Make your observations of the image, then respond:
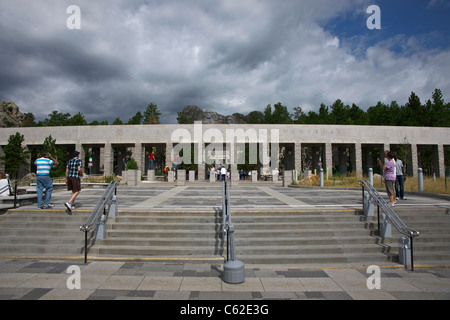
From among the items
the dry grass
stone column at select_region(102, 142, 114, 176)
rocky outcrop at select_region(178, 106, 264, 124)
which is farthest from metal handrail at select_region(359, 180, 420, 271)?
rocky outcrop at select_region(178, 106, 264, 124)

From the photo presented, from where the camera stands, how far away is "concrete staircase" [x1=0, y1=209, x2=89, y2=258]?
6439mm

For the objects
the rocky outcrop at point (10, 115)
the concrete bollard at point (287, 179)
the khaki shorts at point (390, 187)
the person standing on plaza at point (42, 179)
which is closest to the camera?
the person standing on plaza at point (42, 179)

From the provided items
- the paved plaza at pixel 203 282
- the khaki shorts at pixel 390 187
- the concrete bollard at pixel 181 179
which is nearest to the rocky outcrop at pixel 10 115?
the concrete bollard at pixel 181 179

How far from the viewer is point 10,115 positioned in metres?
80.0

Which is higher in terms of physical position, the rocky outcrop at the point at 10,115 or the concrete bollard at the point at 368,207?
the rocky outcrop at the point at 10,115

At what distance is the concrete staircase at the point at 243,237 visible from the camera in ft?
20.4

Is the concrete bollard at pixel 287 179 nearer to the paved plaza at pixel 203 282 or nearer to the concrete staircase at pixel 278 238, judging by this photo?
the concrete staircase at pixel 278 238

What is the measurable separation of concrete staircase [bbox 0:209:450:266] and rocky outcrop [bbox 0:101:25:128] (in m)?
89.2

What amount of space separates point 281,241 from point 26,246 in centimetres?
672

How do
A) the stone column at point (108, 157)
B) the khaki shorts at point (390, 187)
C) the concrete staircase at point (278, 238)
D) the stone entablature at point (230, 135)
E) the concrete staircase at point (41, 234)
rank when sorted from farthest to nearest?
1. the stone entablature at point (230, 135)
2. the stone column at point (108, 157)
3. the khaki shorts at point (390, 187)
4. the concrete staircase at point (41, 234)
5. the concrete staircase at point (278, 238)

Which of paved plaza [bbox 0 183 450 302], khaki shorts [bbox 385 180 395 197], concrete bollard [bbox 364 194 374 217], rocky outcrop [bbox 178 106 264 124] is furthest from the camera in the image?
rocky outcrop [bbox 178 106 264 124]

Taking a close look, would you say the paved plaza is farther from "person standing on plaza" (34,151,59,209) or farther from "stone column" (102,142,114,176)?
"stone column" (102,142,114,176)

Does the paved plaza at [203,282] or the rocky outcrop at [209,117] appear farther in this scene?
the rocky outcrop at [209,117]
